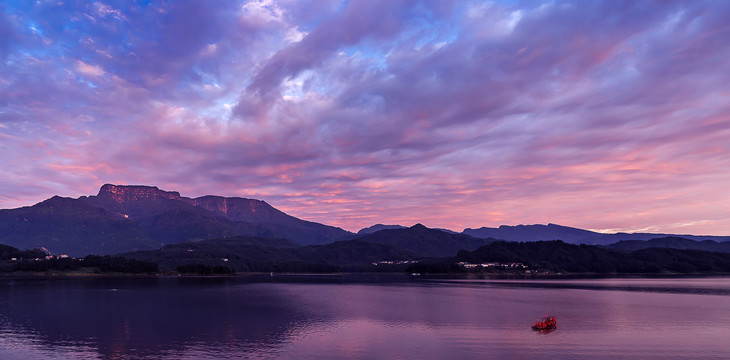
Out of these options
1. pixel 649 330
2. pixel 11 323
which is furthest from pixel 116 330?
pixel 649 330

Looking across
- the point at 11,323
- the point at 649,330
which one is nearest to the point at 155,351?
the point at 11,323

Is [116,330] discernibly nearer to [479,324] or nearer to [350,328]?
[350,328]

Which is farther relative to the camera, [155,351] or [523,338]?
[523,338]

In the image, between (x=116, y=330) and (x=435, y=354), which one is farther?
(x=116, y=330)

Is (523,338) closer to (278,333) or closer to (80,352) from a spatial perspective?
(278,333)

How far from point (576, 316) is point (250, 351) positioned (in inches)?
3752

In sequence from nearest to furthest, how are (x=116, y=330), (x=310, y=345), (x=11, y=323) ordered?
1. (x=310, y=345)
2. (x=116, y=330)
3. (x=11, y=323)

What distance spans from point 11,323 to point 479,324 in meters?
111

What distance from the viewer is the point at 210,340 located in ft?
286

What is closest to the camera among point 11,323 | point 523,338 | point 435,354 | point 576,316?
point 435,354

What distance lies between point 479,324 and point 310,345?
4625 centimetres

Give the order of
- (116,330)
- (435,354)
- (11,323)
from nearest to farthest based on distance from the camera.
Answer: (435,354) < (116,330) < (11,323)

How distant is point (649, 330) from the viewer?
102 meters

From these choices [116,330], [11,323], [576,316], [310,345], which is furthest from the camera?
[576,316]
